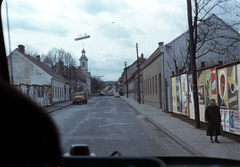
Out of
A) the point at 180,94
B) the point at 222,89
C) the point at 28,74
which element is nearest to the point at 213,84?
the point at 222,89

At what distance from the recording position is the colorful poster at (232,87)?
8.50 metres

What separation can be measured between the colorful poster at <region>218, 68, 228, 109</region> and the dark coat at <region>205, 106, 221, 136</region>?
1063mm

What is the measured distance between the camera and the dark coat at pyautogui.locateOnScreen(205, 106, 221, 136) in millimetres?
8273

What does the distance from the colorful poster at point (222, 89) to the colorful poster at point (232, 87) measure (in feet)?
0.78

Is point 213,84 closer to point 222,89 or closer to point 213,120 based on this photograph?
point 222,89

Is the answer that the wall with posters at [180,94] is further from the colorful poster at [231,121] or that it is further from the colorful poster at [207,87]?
the colorful poster at [231,121]

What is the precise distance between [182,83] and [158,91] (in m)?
8.97

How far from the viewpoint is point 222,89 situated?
957 cm

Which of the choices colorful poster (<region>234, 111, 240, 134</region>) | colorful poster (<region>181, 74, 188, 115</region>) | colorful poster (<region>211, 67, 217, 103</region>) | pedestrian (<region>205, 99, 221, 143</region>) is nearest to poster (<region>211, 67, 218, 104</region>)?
colorful poster (<region>211, 67, 217, 103</region>)

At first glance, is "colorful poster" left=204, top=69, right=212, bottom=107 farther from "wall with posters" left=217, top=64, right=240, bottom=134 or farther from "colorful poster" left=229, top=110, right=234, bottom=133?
"colorful poster" left=229, top=110, right=234, bottom=133

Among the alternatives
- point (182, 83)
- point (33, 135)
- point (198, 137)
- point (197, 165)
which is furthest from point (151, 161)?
point (182, 83)

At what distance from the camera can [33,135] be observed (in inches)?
94.0

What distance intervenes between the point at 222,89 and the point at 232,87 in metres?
0.86

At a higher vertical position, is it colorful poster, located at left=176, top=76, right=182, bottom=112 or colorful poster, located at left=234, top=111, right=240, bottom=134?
colorful poster, located at left=176, top=76, right=182, bottom=112
